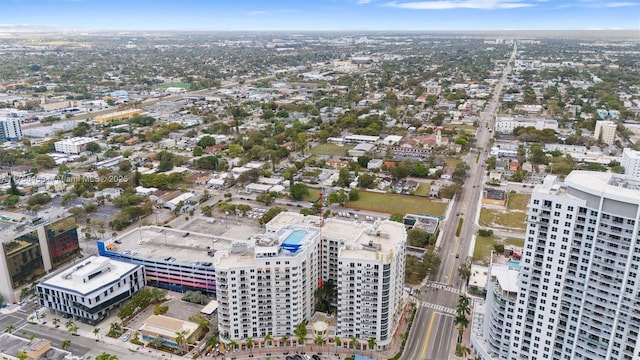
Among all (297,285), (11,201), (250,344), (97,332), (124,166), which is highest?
(297,285)

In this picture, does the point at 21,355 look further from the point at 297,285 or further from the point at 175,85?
the point at 175,85

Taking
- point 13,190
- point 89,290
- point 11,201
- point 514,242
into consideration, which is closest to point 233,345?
point 89,290

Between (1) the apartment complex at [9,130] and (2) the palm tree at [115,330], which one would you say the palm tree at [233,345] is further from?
(1) the apartment complex at [9,130]

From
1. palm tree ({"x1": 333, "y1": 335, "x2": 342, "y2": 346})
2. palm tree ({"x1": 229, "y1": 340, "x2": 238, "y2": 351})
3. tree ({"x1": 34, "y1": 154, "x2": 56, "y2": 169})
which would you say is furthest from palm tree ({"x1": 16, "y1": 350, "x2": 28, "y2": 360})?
tree ({"x1": 34, "y1": 154, "x2": 56, "y2": 169})

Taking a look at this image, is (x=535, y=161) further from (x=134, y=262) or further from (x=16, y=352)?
(x=16, y=352)

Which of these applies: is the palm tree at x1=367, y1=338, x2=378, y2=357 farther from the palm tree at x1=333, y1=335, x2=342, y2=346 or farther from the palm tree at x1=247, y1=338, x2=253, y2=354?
the palm tree at x1=247, y1=338, x2=253, y2=354

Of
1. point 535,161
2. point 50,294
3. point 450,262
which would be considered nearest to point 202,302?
point 50,294

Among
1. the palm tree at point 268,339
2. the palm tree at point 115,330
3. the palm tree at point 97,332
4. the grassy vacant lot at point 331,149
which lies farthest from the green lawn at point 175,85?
the palm tree at point 268,339
